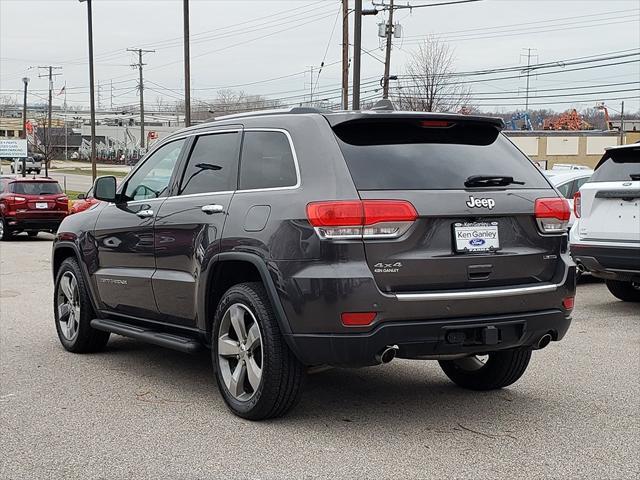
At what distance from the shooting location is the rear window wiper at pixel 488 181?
16.5 ft

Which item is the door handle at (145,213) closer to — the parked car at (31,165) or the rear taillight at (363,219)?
the rear taillight at (363,219)

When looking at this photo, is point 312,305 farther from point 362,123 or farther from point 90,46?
point 90,46

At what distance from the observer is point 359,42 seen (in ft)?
78.9

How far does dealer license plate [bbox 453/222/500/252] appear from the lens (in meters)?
4.85

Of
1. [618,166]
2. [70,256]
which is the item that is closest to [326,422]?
[70,256]

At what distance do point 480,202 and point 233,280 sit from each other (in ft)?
5.53

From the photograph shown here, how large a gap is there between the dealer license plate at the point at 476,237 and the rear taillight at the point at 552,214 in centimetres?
37

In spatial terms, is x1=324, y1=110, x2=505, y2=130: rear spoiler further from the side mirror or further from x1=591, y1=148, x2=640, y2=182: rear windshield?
x1=591, y1=148, x2=640, y2=182: rear windshield

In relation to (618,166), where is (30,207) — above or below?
below

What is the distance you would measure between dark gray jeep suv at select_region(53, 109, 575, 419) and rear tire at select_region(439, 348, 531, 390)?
11 millimetres

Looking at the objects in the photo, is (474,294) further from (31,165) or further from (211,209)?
(31,165)

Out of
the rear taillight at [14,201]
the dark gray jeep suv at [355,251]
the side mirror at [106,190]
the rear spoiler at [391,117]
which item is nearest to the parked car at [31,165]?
the rear taillight at [14,201]

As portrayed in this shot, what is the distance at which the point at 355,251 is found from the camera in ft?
15.2

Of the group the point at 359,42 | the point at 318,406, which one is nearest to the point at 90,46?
the point at 359,42
